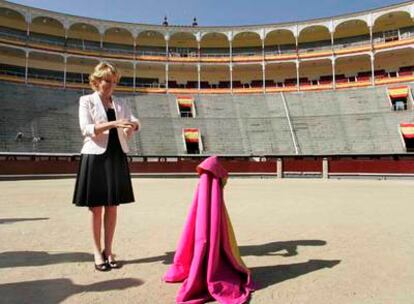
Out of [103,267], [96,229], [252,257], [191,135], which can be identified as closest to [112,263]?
[103,267]

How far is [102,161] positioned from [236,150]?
27.0 m

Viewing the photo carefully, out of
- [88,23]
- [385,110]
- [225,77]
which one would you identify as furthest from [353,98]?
[88,23]

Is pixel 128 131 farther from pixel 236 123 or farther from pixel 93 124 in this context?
pixel 236 123

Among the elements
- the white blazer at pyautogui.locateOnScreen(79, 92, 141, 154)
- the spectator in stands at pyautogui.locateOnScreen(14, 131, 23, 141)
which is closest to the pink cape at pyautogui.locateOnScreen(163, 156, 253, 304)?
the white blazer at pyautogui.locateOnScreen(79, 92, 141, 154)

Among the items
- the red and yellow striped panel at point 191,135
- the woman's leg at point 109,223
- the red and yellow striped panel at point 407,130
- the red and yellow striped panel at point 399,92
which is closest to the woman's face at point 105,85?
the woman's leg at point 109,223

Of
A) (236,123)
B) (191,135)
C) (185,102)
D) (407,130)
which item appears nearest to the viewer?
(407,130)

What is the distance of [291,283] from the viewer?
11.1ft

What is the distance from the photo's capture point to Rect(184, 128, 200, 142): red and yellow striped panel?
3177 centimetres

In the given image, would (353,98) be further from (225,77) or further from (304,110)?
(225,77)

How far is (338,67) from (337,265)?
4226cm

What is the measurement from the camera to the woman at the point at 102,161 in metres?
3.67

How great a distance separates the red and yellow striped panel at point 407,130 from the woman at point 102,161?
2996 centimetres

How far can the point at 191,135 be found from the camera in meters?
31.9

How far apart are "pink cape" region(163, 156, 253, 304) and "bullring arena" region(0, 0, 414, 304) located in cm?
19
